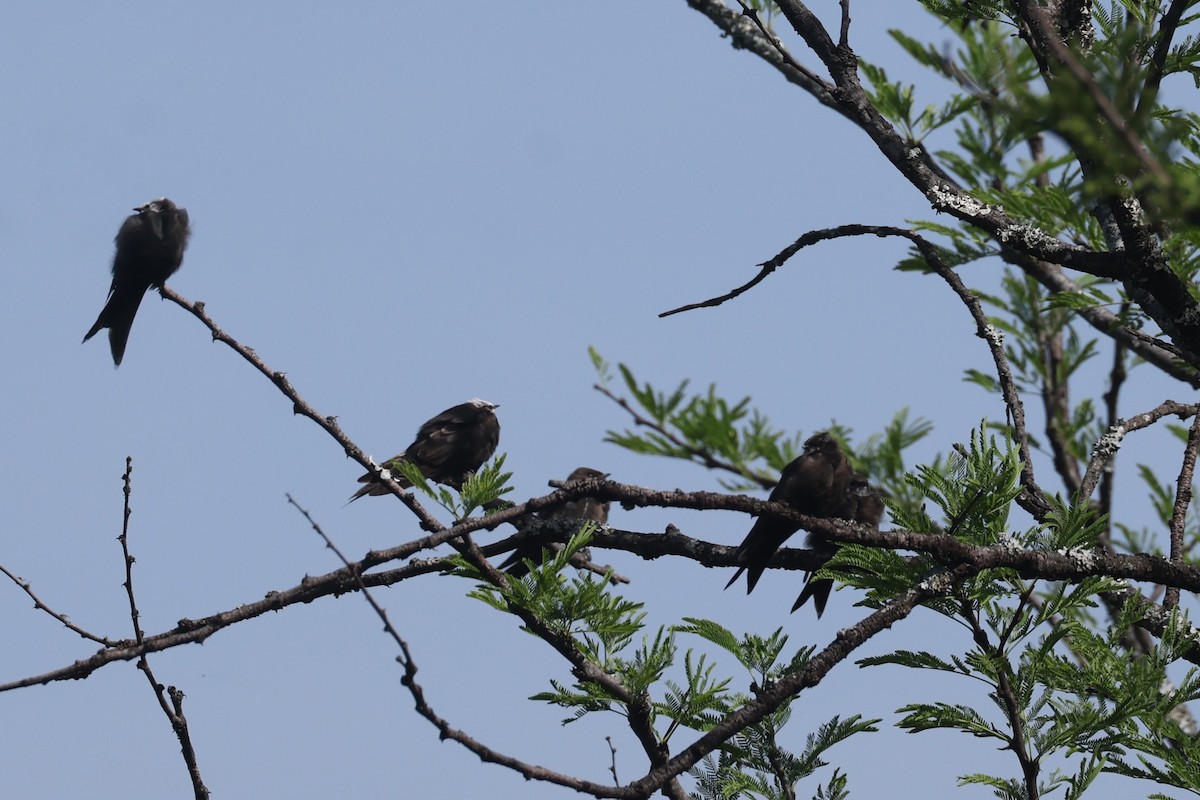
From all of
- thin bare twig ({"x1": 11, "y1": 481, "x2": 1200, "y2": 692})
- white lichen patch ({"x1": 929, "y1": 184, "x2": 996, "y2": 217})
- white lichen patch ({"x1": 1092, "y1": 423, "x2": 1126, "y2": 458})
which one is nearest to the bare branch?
thin bare twig ({"x1": 11, "y1": 481, "x2": 1200, "y2": 692})

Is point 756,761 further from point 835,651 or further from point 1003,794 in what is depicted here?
point 835,651

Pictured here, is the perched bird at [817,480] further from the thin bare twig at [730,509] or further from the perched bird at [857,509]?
the thin bare twig at [730,509]

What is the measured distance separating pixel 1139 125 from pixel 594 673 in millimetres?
2410

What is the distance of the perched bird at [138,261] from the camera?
905cm

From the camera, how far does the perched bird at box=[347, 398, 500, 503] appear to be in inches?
336

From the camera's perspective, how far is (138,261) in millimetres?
9055

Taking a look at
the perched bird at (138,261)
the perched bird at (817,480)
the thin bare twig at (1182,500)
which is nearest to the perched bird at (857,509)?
the perched bird at (817,480)

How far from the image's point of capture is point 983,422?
371 centimetres

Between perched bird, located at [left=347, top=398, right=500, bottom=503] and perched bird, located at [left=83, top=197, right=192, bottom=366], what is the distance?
236 cm

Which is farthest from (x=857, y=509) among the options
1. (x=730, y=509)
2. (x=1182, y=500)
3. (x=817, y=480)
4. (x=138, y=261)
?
(x=138, y=261)

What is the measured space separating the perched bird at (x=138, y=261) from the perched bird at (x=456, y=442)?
236 centimetres

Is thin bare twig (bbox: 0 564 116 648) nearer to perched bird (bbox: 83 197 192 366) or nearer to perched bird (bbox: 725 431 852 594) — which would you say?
perched bird (bbox: 725 431 852 594)

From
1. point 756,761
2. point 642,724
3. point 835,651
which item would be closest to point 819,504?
point 756,761

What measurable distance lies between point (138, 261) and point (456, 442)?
278 cm
